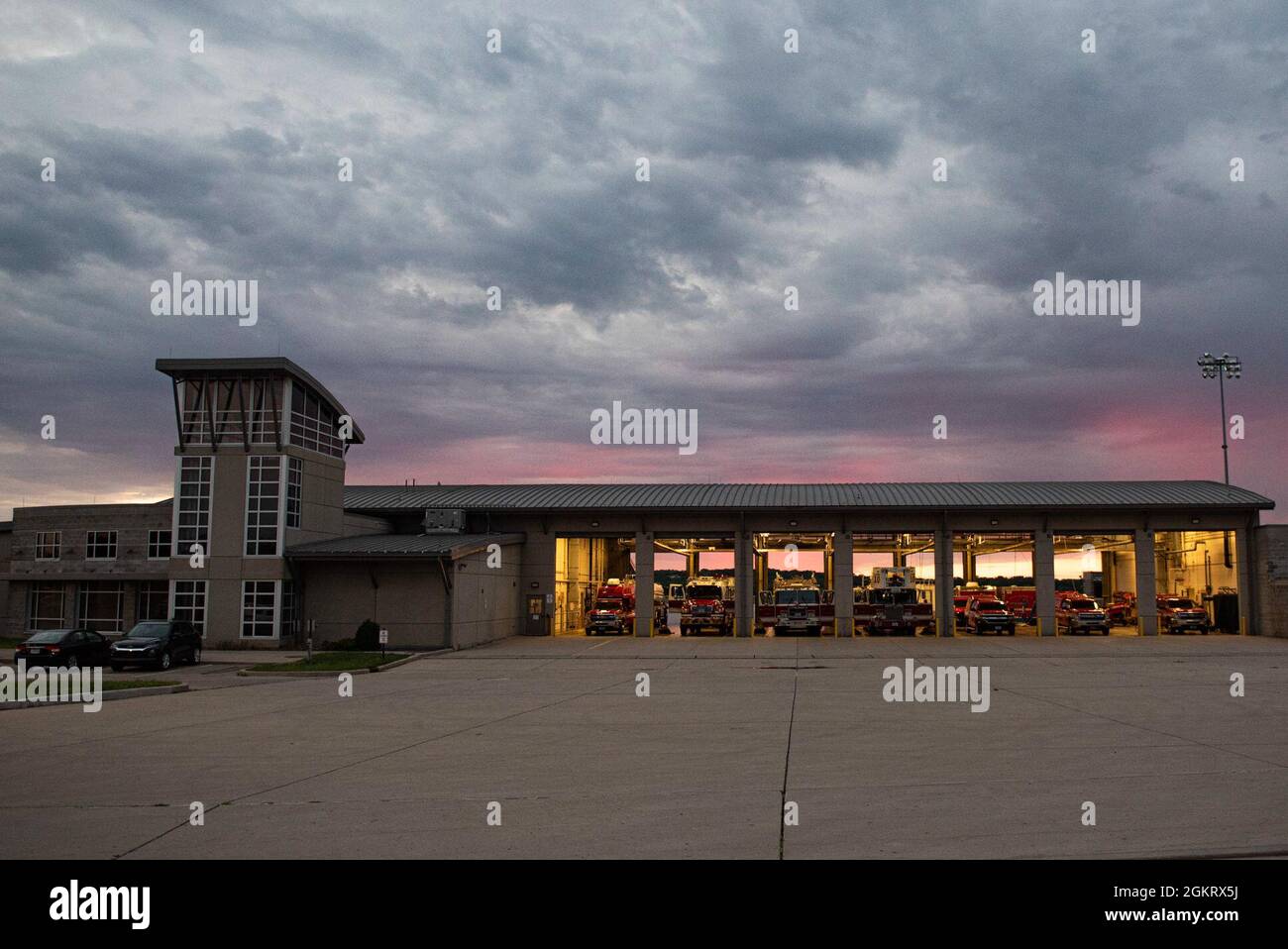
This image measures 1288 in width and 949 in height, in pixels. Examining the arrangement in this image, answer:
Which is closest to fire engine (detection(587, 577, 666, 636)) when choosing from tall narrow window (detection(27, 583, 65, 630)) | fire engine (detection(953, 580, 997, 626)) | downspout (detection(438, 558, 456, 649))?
downspout (detection(438, 558, 456, 649))

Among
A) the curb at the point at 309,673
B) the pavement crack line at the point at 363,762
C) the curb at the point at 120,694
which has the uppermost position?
the pavement crack line at the point at 363,762

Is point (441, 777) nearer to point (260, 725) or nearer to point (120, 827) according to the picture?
point (120, 827)

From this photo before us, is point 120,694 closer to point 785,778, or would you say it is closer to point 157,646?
point 157,646

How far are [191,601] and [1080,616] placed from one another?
37663 millimetres

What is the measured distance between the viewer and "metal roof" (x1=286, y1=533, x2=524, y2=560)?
1496 inches

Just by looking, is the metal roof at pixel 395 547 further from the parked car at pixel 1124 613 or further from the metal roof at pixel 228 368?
the parked car at pixel 1124 613

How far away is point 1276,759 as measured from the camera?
12.9 m

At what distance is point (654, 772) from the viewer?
12.5 m

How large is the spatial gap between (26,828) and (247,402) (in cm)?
3171

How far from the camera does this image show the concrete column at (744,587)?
47.8 meters

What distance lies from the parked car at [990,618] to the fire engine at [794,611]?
6886 mm

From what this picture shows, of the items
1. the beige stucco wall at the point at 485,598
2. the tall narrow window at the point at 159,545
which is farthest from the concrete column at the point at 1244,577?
the tall narrow window at the point at 159,545
